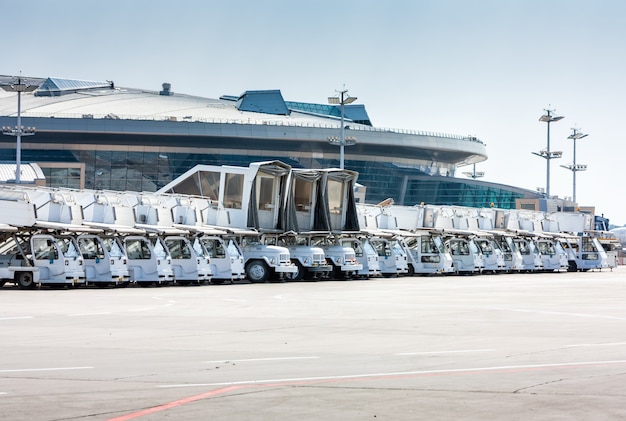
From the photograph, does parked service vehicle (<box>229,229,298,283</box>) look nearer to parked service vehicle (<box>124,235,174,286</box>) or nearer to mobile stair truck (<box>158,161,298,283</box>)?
mobile stair truck (<box>158,161,298,283</box>)

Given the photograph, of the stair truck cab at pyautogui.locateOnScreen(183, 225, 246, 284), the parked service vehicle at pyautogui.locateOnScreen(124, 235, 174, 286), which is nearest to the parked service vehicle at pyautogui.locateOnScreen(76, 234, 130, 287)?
the parked service vehicle at pyautogui.locateOnScreen(124, 235, 174, 286)

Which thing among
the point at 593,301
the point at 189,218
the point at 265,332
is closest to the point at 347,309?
the point at 265,332

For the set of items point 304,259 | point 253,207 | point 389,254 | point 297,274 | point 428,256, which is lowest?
point 297,274

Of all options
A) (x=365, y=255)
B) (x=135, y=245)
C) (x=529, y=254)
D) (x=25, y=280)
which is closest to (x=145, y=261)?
(x=135, y=245)

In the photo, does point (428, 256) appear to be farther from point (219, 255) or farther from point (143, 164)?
point (143, 164)

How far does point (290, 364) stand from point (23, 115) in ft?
319

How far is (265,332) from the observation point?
1830 centimetres

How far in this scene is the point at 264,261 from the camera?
1715 inches

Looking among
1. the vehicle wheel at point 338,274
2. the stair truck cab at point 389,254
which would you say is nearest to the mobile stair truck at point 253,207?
the vehicle wheel at point 338,274

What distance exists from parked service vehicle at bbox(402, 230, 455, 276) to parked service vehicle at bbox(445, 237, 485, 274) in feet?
4.34

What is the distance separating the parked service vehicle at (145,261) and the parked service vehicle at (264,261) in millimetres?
4963

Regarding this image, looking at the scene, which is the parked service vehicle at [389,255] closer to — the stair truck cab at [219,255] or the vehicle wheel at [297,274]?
the vehicle wheel at [297,274]

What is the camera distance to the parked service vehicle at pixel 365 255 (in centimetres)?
5062

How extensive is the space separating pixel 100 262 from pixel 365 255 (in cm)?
1781
